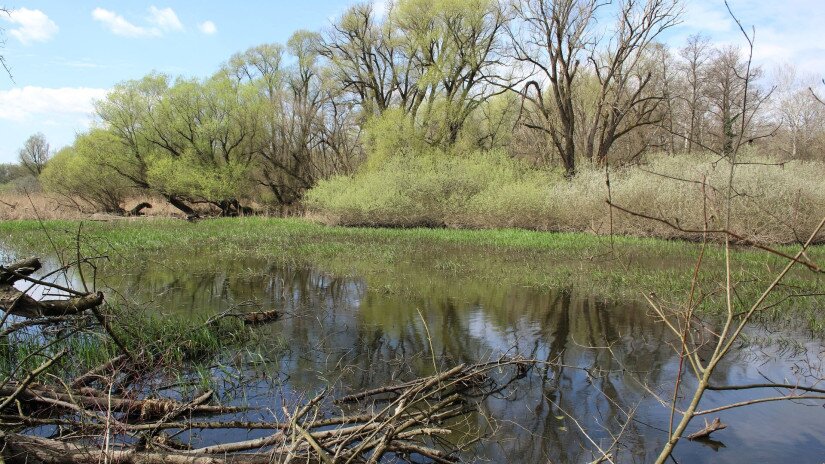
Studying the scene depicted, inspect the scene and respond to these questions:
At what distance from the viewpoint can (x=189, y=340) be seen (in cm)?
678

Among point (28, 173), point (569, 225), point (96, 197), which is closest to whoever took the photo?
point (569, 225)

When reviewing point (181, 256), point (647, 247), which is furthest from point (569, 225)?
point (181, 256)

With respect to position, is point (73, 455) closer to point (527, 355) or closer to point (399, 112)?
point (527, 355)

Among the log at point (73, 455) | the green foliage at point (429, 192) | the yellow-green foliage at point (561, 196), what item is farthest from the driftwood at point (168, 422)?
the green foliage at point (429, 192)

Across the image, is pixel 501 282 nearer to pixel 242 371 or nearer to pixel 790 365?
pixel 790 365

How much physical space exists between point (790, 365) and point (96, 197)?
147 feet

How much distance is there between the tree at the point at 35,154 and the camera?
58641 mm

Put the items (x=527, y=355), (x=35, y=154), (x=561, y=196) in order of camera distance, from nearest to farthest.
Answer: (x=527, y=355) < (x=561, y=196) < (x=35, y=154)

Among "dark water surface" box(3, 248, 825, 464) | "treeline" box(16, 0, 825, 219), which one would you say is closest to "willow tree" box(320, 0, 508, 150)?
"treeline" box(16, 0, 825, 219)

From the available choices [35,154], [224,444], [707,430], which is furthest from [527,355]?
[35,154]

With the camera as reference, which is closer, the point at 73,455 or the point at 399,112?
the point at 73,455

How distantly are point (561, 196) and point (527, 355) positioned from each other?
1850 cm

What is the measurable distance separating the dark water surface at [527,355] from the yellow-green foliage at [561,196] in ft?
32.9

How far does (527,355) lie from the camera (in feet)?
23.2
